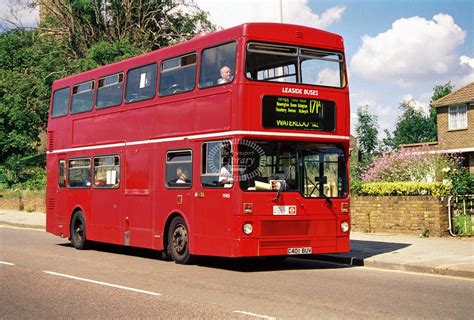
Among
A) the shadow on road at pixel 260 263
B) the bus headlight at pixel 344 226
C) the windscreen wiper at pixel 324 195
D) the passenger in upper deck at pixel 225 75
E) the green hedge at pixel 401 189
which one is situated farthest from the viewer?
the green hedge at pixel 401 189

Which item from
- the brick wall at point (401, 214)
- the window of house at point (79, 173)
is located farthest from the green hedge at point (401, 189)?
the window of house at point (79, 173)

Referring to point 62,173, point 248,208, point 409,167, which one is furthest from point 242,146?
point 409,167

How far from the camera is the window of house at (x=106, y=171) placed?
17.6 m

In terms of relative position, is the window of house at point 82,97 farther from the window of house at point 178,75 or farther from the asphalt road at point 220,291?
the asphalt road at point 220,291

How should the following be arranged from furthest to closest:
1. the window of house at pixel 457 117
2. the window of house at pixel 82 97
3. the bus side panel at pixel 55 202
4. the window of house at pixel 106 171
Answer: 1. the window of house at pixel 457 117
2. the bus side panel at pixel 55 202
3. the window of house at pixel 82 97
4. the window of house at pixel 106 171

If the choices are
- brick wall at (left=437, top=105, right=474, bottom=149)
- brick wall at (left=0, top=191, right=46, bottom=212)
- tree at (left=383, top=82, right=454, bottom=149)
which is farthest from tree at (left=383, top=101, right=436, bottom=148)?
brick wall at (left=0, top=191, right=46, bottom=212)

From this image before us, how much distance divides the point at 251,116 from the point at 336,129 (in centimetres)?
197

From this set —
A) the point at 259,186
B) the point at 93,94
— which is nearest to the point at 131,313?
the point at 259,186

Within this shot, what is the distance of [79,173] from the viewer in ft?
64.0

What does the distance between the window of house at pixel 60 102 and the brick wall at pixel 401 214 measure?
354 inches

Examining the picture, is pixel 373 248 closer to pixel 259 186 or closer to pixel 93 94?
pixel 259 186

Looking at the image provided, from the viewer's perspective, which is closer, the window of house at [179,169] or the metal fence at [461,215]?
the window of house at [179,169]

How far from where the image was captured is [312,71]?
45.6 feet

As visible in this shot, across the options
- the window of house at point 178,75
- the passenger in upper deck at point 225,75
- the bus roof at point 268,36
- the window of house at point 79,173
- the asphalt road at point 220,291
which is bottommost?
the asphalt road at point 220,291
